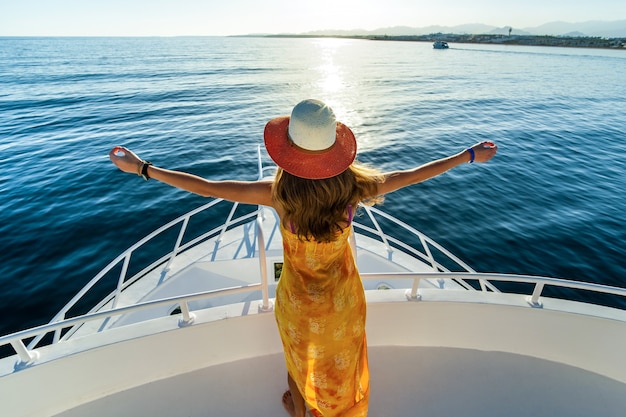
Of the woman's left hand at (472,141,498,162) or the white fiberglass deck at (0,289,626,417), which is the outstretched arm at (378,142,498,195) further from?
the white fiberglass deck at (0,289,626,417)

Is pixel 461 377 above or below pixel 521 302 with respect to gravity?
below

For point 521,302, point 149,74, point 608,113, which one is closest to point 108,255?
point 521,302

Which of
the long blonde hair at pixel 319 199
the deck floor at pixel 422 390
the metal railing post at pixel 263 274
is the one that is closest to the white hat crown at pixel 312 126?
the long blonde hair at pixel 319 199

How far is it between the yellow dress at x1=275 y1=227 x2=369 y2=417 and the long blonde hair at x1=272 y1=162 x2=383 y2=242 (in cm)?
8

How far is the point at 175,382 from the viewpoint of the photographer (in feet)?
7.74

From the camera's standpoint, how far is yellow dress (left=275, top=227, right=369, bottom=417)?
1.44 m

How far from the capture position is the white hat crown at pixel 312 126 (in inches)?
44.3

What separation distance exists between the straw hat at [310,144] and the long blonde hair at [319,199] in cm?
6

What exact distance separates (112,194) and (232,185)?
10613 mm

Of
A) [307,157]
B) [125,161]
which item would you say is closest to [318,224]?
[307,157]

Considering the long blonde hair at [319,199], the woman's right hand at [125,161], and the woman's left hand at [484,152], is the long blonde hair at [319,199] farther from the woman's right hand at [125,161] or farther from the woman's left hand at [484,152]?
the woman's left hand at [484,152]

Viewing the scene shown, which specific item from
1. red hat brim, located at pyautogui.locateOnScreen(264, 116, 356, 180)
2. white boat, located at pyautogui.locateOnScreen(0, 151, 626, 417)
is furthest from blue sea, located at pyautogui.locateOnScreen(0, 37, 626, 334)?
red hat brim, located at pyautogui.locateOnScreen(264, 116, 356, 180)

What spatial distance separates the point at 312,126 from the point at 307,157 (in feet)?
0.39

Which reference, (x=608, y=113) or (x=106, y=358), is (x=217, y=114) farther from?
(x=608, y=113)
